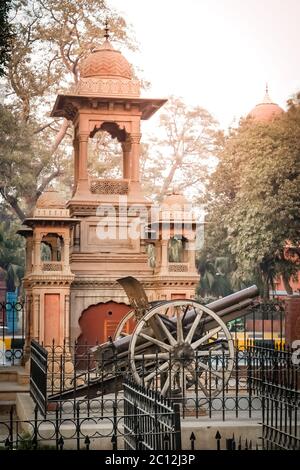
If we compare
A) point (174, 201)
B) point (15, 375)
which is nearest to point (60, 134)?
point (174, 201)

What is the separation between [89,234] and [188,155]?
736 inches

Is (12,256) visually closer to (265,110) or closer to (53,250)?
(265,110)

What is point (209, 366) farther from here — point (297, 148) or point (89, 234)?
point (297, 148)

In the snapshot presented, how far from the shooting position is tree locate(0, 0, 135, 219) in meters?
32.1

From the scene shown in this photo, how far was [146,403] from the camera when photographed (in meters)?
8.34

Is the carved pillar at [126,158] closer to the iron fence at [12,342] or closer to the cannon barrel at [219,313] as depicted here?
the iron fence at [12,342]

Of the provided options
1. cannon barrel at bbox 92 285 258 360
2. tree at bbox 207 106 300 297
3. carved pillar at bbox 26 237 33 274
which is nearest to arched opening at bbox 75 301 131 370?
carved pillar at bbox 26 237 33 274

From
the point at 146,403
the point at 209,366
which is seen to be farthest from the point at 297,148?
the point at 146,403

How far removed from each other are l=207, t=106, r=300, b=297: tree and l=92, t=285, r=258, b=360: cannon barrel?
57.4 feet

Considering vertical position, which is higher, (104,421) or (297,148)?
(297,148)

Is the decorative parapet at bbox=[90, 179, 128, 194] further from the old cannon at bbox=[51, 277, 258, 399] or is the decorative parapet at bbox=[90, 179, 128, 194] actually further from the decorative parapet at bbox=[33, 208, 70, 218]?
the old cannon at bbox=[51, 277, 258, 399]

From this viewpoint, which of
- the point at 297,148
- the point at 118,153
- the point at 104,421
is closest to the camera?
the point at 104,421

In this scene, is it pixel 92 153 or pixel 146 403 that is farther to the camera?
pixel 92 153

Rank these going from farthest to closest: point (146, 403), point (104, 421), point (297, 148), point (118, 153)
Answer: point (118, 153) → point (297, 148) → point (104, 421) → point (146, 403)
